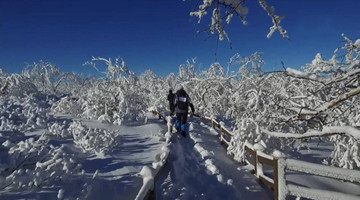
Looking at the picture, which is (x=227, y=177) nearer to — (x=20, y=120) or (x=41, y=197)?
(x=41, y=197)

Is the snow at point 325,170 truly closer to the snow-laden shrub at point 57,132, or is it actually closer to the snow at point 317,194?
the snow at point 317,194

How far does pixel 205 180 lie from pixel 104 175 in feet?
7.37

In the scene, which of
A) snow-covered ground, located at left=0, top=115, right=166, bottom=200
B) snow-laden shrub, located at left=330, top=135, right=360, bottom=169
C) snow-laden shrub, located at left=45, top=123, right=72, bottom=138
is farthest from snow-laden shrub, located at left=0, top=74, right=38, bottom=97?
snow-laden shrub, located at left=330, top=135, right=360, bottom=169

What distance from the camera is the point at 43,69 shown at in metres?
48.8

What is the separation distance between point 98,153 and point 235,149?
4082mm

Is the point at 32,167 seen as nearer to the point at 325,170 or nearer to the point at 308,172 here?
the point at 308,172

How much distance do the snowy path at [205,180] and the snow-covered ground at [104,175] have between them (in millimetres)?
631

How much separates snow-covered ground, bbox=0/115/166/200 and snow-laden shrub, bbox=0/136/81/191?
0.40ft

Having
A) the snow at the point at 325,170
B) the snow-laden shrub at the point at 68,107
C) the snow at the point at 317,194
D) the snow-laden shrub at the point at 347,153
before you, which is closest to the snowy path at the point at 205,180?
the snow at the point at 317,194

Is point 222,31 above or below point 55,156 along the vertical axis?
above

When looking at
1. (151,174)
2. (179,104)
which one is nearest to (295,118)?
(151,174)

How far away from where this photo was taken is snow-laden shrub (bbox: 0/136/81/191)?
4.34 metres

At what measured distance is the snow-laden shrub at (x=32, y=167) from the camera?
171 inches

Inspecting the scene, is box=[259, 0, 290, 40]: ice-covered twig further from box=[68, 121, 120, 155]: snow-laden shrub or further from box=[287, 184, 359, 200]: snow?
box=[68, 121, 120, 155]: snow-laden shrub
